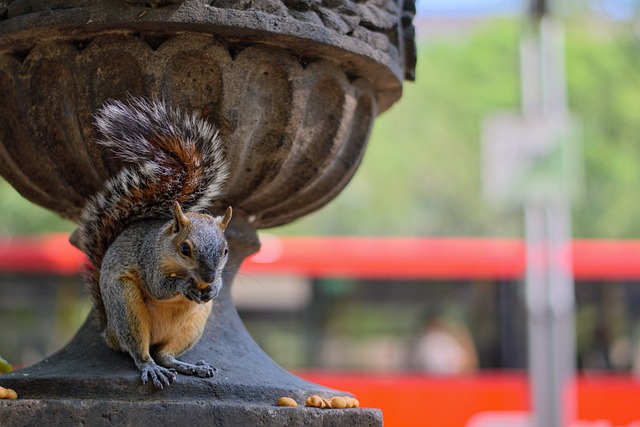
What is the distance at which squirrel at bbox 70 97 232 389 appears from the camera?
252 centimetres

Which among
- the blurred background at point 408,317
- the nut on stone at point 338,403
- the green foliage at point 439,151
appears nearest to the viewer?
the nut on stone at point 338,403

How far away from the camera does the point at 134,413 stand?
2490mm

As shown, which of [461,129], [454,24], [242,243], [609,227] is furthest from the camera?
[454,24]

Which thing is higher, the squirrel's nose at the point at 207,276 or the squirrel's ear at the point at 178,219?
the squirrel's ear at the point at 178,219

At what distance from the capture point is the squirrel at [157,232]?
252 centimetres

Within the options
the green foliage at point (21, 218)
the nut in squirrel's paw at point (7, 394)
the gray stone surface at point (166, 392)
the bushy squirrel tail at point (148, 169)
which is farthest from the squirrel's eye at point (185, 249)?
the green foliage at point (21, 218)

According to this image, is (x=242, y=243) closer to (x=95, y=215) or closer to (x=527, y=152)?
(x=95, y=215)

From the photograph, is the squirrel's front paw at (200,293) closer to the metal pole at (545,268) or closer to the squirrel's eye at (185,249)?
the squirrel's eye at (185,249)

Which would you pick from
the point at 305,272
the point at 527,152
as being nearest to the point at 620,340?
the point at 305,272

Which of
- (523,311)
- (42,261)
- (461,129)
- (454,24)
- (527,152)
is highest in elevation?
(454,24)

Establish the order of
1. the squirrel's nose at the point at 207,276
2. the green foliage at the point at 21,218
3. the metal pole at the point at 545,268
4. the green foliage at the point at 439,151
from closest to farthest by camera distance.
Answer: the squirrel's nose at the point at 207,276, the metal pole at the point at 545,268, the green foliage at the point at 21,218, the green foliage at the point at 439,151

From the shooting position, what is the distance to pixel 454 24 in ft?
92.2

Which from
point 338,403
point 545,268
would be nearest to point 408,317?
point 545,268

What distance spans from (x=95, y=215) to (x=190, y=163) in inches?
13.0
